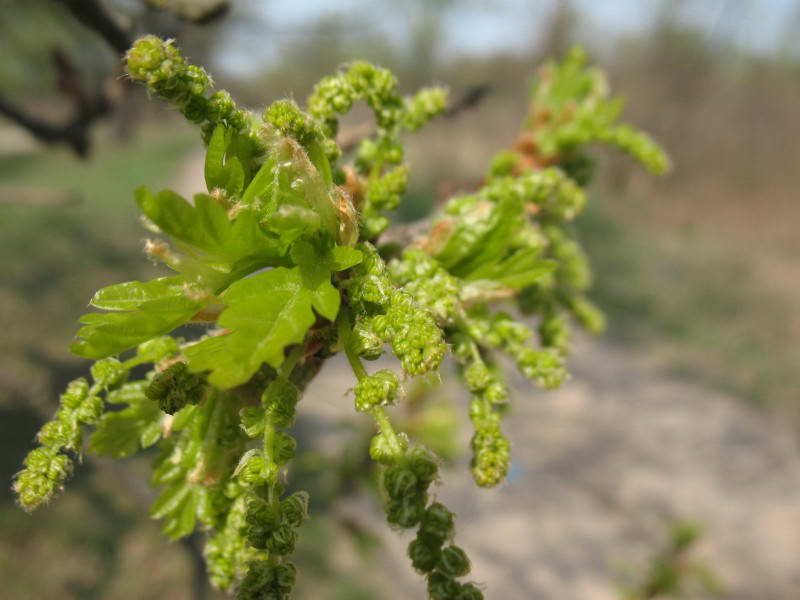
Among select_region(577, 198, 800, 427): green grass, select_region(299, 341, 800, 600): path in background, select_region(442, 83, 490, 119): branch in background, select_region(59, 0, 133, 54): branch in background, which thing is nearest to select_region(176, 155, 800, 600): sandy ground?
select_region(299, 341, 800, 600): path in background

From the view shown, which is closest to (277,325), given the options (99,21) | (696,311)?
(99,21)

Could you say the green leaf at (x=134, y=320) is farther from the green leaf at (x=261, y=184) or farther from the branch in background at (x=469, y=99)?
the branch in background at (x=469, y=99)

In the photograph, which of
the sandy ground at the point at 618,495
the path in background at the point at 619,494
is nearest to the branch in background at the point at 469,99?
the sandy ground at the point at 618,495

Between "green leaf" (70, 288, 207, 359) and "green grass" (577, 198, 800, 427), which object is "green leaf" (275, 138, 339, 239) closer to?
"green leaf" (70, 288, 207, 359)

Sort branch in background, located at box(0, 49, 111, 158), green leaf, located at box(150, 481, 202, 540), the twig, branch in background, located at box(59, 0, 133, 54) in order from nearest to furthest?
green leaf, located at box(150, 481, 202, 540), the twig, branch in background, located at box(59, 0, 133, 54), branch in background, located at box(0, 49, 111, 158)

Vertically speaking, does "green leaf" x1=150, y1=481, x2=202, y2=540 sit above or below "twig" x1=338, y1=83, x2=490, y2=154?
below

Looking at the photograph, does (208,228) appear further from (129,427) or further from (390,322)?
(129,427)

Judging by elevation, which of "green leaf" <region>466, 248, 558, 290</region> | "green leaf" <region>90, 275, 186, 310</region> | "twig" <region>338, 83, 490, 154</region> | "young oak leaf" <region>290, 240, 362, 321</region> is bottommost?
"green leaf" <region>90, 275, 186, 310</region>
